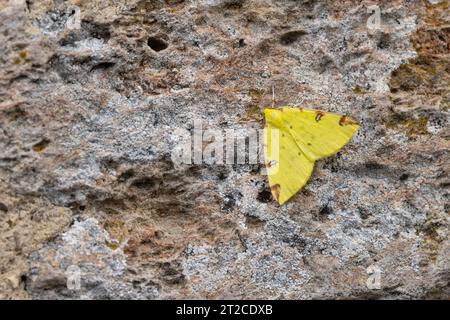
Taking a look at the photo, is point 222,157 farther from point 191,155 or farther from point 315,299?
point 315,299

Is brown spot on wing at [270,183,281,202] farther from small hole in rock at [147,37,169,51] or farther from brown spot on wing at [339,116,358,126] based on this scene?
small hole in rock at [147,37,169,51]

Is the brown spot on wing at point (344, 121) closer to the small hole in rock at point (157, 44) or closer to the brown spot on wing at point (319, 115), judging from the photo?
the brown spot on wing at point (319, 115)

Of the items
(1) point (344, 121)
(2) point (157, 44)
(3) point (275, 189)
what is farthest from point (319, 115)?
(2) point (157, 44)

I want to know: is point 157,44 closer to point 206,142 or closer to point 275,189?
point 206,142

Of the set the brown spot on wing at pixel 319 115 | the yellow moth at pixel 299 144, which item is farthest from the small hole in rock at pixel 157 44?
the brown spot on wing at pixel 319 115

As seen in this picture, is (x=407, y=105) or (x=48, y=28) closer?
(x=48, y=28)

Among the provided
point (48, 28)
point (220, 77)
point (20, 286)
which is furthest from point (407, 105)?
point (20, 286)

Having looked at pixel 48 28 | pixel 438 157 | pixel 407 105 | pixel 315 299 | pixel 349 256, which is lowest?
pixel 315 299

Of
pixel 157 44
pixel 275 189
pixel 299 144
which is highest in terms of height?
pixel 157 44
